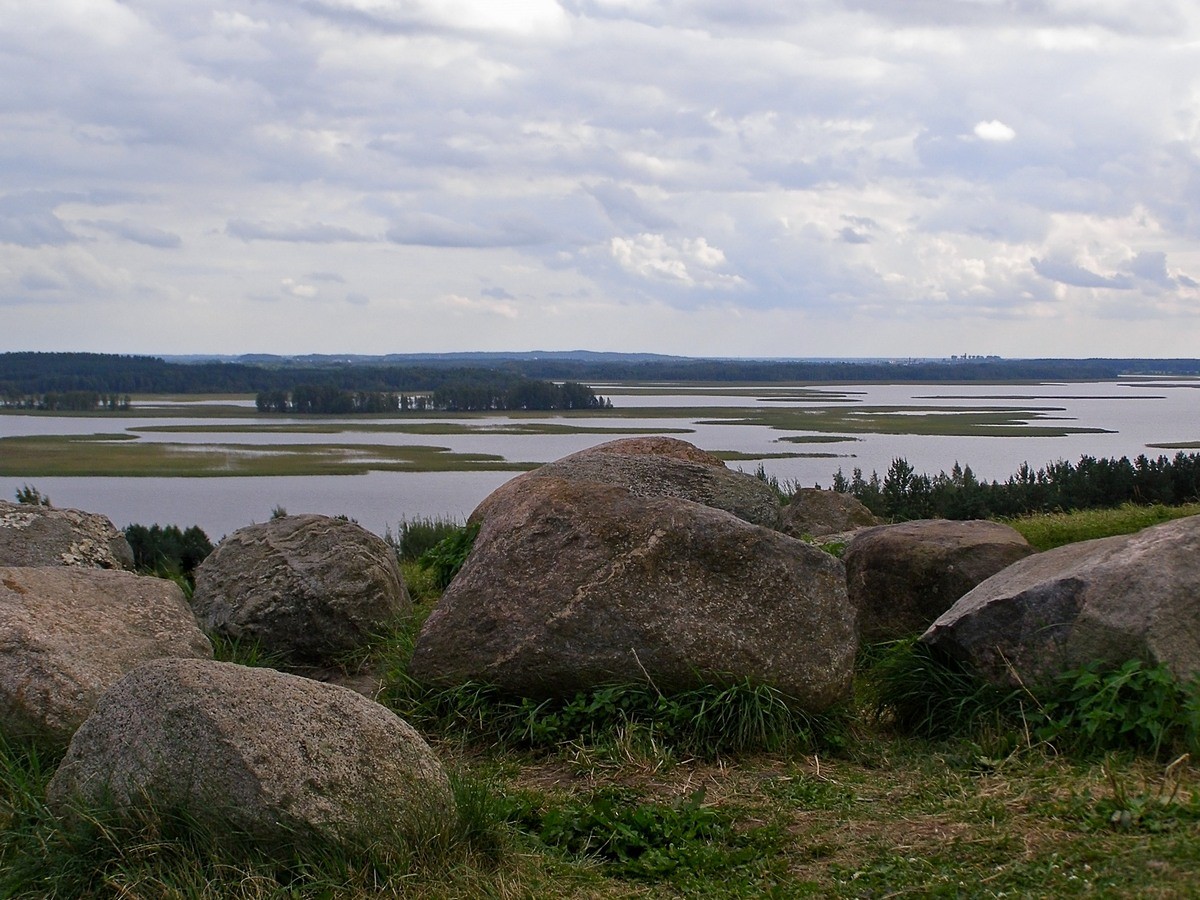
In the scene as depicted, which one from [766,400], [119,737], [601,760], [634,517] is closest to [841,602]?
[634,517]

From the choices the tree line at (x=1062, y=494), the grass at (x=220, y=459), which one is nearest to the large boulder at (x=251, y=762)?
the tree line at (x=1062, y=494)

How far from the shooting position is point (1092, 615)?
603 centimetres

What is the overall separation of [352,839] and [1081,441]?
5844 cm

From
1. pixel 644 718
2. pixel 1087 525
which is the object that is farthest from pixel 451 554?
pixel 1087 525

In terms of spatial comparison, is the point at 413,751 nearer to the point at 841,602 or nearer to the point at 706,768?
the point at 706,768

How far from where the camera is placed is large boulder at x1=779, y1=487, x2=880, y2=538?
1595cm

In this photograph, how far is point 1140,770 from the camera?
5324 millimetres

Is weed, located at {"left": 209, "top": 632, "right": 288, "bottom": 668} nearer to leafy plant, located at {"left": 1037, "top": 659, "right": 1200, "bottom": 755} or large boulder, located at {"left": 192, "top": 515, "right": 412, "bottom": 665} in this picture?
large boulder, located at {"left": 192, "top": 515, "right": 412, "bottom": 665}

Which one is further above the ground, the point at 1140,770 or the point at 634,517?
the point at 634,517

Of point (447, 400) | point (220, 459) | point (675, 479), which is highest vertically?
point (447, 400)

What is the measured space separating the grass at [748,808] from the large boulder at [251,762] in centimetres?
10

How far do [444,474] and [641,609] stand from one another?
132 feet

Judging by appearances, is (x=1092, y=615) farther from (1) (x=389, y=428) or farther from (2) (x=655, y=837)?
(1) (x=389, y=428)

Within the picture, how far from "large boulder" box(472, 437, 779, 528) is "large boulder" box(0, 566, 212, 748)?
3.40 metres
